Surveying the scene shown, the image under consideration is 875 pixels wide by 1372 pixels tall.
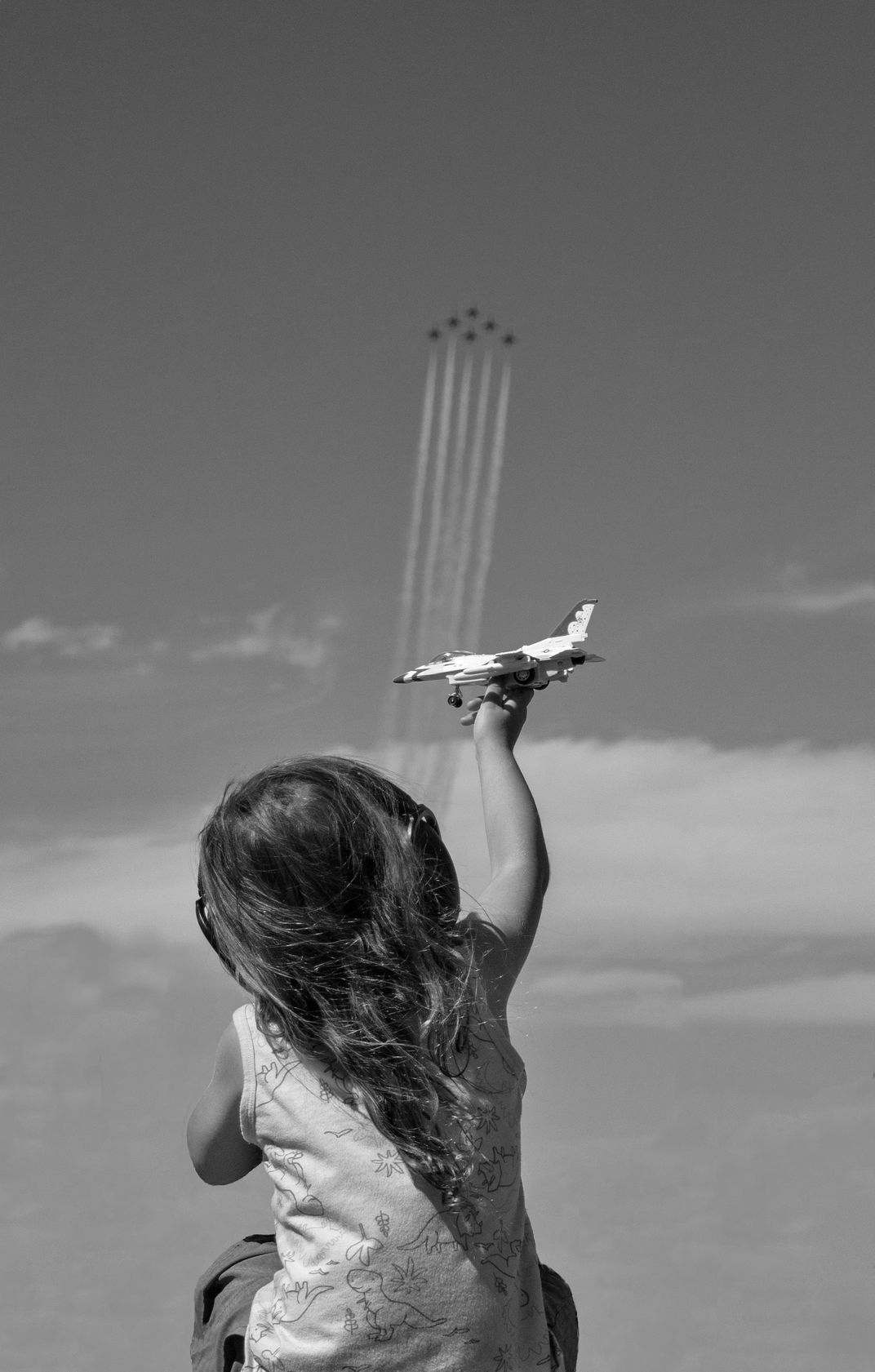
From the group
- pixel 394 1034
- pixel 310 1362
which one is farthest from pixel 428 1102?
pixel 310 1362

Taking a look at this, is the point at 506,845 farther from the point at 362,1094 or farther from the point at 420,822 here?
the point at 362,1094

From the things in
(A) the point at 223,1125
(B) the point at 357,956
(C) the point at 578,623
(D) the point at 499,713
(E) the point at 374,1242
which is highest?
(C) the point at 578,623

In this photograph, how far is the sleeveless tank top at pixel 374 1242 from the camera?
5883mm

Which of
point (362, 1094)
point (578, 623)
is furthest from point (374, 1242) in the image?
point (578, 623)

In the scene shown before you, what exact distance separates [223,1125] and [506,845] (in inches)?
84.9

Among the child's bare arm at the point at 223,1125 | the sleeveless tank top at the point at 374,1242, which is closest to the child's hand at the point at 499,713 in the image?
the sleeveless tank top at the point at 374,1242

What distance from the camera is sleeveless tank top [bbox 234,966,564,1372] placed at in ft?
19.3

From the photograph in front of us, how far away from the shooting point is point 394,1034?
6.11 meters

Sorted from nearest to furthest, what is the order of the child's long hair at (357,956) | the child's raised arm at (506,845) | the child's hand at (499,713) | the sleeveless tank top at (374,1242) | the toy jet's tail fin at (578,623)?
the sleeveless tank top at (374,1242)
the child's long hair at (357,956)
the child's raised arm at (506,845)
the child's hand at (499,713)
the toy jet's tail fin at (578,623)

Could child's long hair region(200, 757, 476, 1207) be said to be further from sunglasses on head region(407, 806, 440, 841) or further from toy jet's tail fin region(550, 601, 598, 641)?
toy jet's tail fin region(550, 601, 598, 641)

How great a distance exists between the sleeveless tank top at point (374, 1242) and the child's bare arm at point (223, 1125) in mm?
81

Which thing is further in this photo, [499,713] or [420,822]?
[499,713]

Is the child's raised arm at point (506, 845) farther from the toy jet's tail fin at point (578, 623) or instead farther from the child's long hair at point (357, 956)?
the toy jet's tail fin at point (578, 623)

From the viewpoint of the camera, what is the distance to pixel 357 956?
20.1 feet
